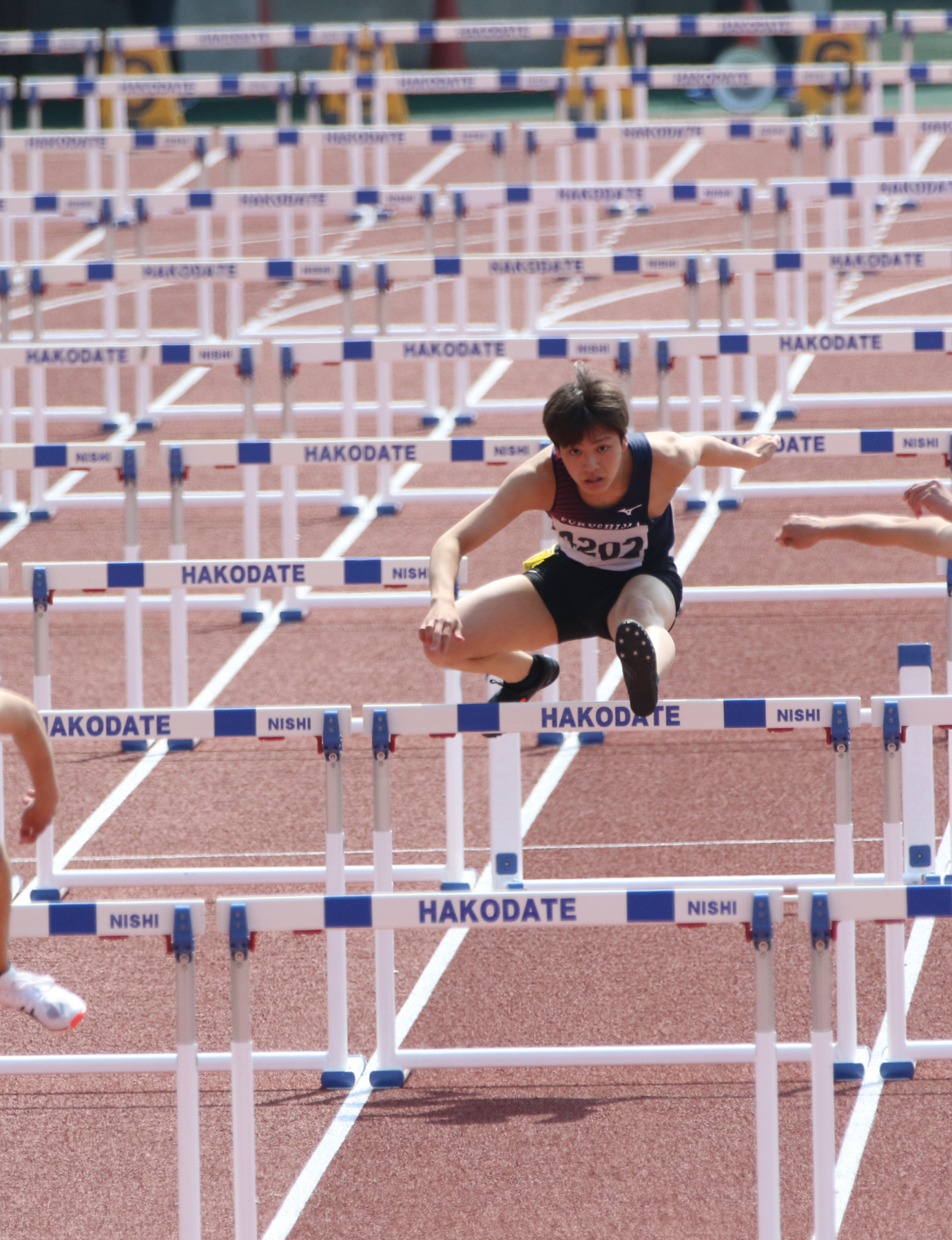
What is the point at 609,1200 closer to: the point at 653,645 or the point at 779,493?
the point at 653,645

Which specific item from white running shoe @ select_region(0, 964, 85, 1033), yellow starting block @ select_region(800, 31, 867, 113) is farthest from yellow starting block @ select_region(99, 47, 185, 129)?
white running shoe @ select_region(0, 964, 85, 1033)

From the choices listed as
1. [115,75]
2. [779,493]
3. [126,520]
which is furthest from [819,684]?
[115,75]

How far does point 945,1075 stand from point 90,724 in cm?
256

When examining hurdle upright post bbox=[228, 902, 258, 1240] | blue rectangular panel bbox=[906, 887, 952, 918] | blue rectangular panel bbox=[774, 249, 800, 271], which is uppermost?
blue rectangular panel bbox=[774, 249, 800, 271]

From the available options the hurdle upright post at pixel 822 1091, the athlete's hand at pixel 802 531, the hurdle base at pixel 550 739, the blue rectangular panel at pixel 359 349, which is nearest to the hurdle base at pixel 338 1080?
the hurdle upright post at pixel 822 1091

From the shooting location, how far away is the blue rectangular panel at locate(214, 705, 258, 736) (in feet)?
17.5

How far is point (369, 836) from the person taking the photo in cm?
734

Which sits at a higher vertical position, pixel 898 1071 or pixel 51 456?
pixel 51 456

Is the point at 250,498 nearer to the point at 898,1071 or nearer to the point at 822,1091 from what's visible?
the point at 898,1071

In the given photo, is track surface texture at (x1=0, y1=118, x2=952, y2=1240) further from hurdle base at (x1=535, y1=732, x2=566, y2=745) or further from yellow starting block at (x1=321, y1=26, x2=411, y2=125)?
yellow starting block at (x1=321, y1=26, x2=411, y2=125)

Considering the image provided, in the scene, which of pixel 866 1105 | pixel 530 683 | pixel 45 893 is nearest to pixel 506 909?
pixel 866 1105

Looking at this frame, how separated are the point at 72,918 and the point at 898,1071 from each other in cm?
238

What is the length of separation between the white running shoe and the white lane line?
1891mm

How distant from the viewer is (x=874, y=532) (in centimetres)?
546
